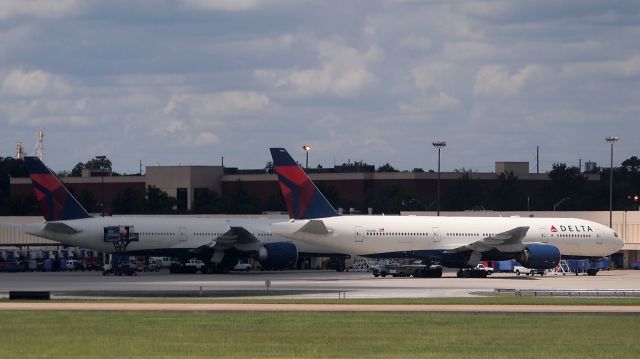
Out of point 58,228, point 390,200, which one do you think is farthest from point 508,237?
point 390,200

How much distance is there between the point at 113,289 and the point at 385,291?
1483 centimetres

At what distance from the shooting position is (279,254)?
10388 cm

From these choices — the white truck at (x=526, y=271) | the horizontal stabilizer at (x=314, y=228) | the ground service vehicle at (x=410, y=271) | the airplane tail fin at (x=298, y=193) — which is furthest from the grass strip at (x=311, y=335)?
the white truck at (x=526, y=271)

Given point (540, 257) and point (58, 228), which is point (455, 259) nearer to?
point (540, 257)

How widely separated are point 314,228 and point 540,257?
1709 cm

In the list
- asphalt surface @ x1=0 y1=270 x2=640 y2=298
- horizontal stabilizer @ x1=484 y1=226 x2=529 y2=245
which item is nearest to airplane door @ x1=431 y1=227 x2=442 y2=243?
horizontal stabilizer @ x1=484 y1=226 x2=529 y2=245

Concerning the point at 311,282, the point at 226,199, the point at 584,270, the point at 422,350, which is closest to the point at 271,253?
the point at 311,282

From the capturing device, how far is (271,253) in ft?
341

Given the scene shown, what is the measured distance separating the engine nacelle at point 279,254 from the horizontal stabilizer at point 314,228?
31.0 feet

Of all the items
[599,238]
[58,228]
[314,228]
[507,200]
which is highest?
[507,200]

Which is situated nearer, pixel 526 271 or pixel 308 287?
pixel 308 287

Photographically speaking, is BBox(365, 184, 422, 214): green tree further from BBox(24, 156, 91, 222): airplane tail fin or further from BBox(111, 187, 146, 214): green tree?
BBox(24, 156, 91, 222): airplane tail fin

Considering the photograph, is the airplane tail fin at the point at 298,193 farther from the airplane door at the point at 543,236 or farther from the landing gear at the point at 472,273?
the airplane door at the point at 543,236

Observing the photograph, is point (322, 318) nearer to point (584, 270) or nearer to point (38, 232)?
point (38, 232)
